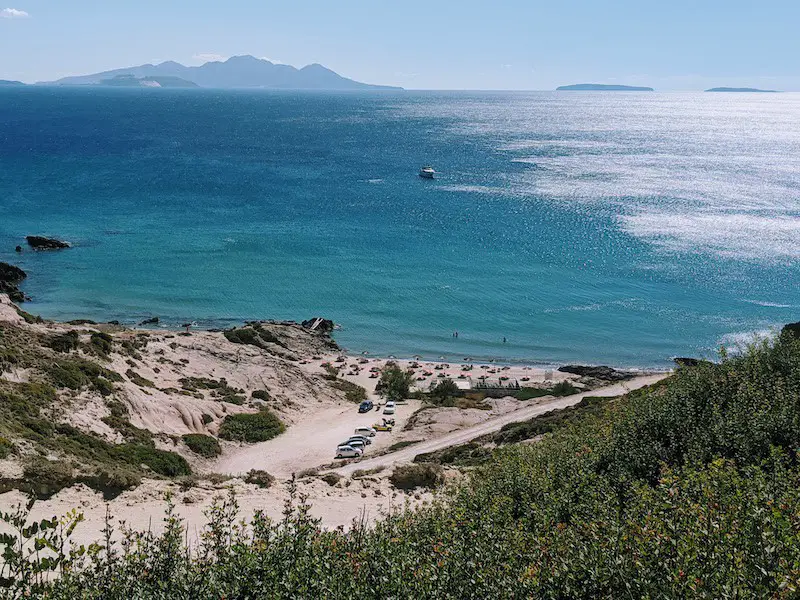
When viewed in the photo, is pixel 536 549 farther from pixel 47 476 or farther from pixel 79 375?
pixel 79 375

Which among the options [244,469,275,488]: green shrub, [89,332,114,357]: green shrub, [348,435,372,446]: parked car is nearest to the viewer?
[244,469,275,488]: green shrub

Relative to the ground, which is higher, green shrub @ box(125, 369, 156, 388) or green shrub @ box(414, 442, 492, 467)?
green shrub @ box(125, 369, 156, 388)

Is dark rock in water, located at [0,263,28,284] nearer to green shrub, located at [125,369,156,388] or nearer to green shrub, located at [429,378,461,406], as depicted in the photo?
green shrub, located at [125,369,156,388]

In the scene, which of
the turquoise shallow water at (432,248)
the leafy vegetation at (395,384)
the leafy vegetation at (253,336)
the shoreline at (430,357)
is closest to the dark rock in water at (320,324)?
the shoreline at (430,357)

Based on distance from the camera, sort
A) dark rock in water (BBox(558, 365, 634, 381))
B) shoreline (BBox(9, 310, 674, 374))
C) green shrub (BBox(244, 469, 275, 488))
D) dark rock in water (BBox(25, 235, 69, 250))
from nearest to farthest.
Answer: green shrub (BBox(244, 469, 275, 488))
dark rock in water (BBox(558, 365, 634, 381))
shoreline (BBox(9, 310, 674, 374))
dark rock in water (BBox(25, 235, 69, 250))

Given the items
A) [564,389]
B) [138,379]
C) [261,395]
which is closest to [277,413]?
[261,395]

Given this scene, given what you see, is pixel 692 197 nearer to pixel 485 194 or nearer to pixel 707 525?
pixel 485 194

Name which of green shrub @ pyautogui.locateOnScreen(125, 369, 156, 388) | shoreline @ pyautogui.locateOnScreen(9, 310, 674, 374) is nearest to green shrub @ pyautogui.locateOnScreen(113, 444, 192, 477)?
green shrub @ pyautogui.locateOnScreen(125, 369, 156, 388)

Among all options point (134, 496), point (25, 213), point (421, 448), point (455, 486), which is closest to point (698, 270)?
point (421, 448)
